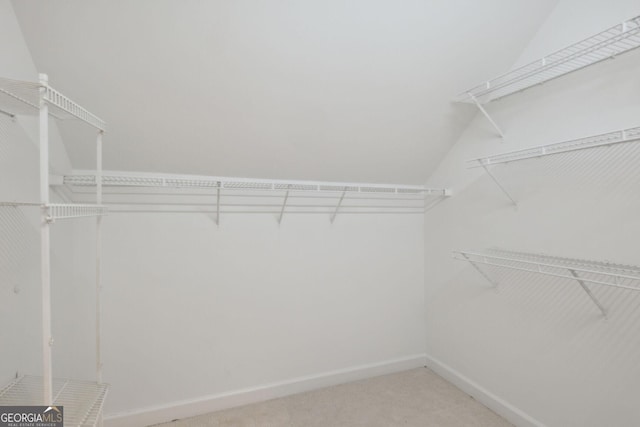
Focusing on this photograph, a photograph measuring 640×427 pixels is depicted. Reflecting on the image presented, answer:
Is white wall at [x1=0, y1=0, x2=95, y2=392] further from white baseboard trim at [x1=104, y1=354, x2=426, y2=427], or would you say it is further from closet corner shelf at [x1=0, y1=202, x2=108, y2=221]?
white baseboard trim at [x1=104, y1=354, x2=426, y2=427]

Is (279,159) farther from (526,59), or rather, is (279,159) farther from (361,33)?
(526,59)

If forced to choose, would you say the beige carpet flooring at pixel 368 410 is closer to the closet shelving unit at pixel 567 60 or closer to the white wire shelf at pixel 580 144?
the white wire shelf at pixel 580 144

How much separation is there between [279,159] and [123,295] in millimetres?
1253

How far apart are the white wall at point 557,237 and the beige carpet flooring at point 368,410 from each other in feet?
0.55

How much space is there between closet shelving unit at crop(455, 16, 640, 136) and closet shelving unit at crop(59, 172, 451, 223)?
2.38 feet

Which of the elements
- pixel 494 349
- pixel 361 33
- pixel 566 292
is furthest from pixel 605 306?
pixel 361 33

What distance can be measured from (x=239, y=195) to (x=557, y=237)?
188cm

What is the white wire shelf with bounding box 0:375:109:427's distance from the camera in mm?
1024

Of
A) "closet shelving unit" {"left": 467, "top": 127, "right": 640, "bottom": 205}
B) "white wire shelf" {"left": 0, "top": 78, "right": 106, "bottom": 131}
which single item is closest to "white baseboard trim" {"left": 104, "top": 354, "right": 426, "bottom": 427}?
"closet shelving unit" {"left": 467, "top": 127, "right": 640, "bottom": 205}

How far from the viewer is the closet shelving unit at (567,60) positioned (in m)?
1.16

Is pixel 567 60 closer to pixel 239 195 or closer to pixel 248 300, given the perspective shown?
pixel 239 195

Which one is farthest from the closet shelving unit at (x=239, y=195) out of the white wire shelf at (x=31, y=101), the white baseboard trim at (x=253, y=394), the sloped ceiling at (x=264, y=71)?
the white baseboard trim at (x=253, y=394)

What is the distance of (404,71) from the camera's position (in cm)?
172

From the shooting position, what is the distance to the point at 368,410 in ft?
6.47
